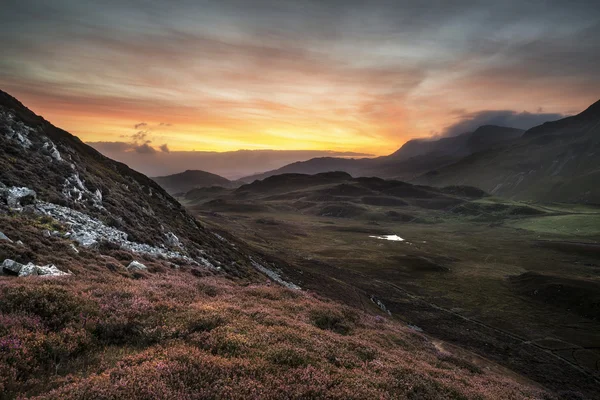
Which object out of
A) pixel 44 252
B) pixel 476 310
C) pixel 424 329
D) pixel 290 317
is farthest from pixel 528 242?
pixel 44 252

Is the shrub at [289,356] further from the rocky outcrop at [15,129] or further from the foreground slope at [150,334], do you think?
the rocky outcrop at [15,129]

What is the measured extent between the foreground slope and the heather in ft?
0.17

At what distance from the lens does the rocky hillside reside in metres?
28.3

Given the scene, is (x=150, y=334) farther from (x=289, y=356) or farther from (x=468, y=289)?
(x=468, y=289)

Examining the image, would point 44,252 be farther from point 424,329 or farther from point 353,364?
point 424,329

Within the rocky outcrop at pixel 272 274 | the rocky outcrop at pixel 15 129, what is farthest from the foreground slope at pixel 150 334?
the rocky outcrop at pixel 272 274

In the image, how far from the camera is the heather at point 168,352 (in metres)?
9.88

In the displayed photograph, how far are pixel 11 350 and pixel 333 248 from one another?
139 meters

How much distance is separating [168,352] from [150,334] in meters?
2.22

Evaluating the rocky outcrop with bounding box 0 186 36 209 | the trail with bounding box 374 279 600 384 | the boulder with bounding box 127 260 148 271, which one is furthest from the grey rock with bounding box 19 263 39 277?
the trail with bounding box 374 279 600 384

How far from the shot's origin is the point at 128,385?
949 cm

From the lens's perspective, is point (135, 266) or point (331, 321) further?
point (135, 266)

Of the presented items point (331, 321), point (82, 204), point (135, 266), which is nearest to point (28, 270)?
point (135, 266)

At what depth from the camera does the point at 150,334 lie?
539 inches
